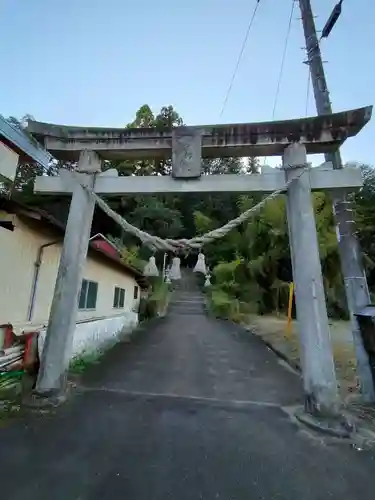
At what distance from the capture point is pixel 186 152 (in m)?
4.54

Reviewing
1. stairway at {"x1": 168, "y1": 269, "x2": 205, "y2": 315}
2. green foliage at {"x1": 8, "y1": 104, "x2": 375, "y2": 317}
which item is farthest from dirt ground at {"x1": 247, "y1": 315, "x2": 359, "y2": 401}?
stairway at {"x1": 168, "y1": 269, "x2": 205, "y2": 315}

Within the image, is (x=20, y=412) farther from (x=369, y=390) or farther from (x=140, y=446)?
(x=369, y=390)

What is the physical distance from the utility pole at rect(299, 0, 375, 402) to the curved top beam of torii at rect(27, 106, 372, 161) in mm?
797

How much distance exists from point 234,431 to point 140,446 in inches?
43.6

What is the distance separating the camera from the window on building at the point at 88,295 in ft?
24.3

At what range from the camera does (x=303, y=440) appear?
315 centimetres

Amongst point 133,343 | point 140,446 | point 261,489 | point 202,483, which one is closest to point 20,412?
point 140,446

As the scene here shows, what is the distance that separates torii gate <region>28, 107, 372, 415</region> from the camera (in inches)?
154

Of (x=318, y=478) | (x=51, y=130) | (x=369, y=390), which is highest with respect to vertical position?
(x=51, y=130)

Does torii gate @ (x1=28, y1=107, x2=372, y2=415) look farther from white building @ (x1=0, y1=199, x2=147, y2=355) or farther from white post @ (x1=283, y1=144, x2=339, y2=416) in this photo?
white building @ (x1=0, y1=199, x2=147, y2=355)

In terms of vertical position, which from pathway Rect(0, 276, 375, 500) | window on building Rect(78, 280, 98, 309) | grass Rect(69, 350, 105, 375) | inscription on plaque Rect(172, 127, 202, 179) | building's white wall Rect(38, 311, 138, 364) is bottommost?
Result: pathway Rect(0, 276, 375, 500)

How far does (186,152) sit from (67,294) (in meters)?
2.80

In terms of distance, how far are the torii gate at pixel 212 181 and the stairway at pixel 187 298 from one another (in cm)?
1658

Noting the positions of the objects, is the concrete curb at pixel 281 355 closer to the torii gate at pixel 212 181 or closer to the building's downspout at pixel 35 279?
the torii gate at pixel 212 181
